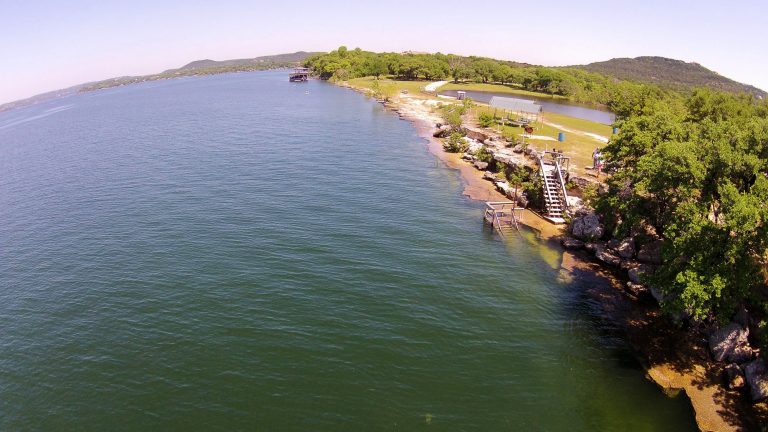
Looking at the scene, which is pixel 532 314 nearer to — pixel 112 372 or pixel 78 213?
pixel 112 372

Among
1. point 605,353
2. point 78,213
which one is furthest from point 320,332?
point 78,213

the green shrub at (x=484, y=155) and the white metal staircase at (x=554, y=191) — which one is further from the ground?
the green shrub at (x=484, y=155)

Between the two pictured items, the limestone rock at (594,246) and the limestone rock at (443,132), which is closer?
the limestone rock at (594,246)

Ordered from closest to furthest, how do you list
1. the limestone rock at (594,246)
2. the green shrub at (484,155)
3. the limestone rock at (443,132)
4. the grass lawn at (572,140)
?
the limestone rock at (594,246), the grass lawn at (572,140), the green shrub at (484,155), the limestone rock at (443,132)

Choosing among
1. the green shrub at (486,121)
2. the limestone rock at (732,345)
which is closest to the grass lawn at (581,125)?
the green shrub at (486,121)

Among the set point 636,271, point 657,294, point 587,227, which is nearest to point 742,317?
point 657,294

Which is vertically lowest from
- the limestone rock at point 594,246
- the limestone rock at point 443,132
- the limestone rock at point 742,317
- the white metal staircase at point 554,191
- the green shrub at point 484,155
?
the limestone rock at point 742,317

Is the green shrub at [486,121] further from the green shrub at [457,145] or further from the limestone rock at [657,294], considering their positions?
the limestone rock at [657,294]

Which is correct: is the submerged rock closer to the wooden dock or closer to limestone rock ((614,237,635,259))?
limestone rock ((614,237,635,259))

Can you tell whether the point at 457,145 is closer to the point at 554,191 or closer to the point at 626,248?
the point at 554,191
